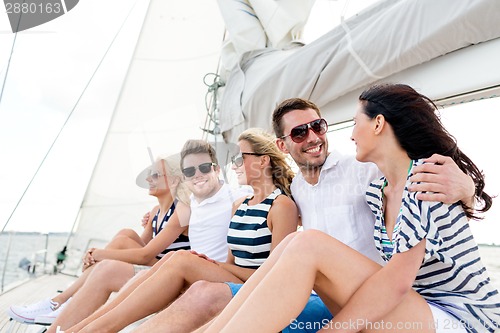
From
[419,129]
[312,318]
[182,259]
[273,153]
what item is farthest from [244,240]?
[419,129]

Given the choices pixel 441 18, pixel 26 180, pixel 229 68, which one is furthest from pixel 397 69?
pixel 26 180

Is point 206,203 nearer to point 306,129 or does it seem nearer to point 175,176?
point 175,176

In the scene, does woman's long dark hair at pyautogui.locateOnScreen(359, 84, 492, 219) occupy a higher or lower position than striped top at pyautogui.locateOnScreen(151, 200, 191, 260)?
higher

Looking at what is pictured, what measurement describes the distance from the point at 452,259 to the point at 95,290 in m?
1.25

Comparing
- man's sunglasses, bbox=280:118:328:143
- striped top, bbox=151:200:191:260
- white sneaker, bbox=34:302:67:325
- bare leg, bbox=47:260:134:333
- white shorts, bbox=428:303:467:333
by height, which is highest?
man's sunglasses, bbox=280:118:328:143

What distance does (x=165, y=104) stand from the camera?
3.34m

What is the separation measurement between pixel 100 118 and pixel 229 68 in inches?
46.8

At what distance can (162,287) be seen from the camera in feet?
4.22

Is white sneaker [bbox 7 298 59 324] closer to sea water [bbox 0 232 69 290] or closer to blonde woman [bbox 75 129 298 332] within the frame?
blonde woman [bbox 75 129 298 332]

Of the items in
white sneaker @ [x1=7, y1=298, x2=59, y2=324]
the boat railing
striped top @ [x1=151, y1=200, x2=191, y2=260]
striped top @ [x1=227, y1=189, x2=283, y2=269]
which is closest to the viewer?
striped top @ [x1=227, y1=189, x2=283, y2=269]

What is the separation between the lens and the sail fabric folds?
1270mm

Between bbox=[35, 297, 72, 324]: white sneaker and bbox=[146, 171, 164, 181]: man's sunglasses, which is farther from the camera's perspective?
bbox=[146, 171, 164, 181]: man's sunglasses

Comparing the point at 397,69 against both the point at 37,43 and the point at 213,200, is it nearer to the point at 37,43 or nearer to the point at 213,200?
the point at 213,200

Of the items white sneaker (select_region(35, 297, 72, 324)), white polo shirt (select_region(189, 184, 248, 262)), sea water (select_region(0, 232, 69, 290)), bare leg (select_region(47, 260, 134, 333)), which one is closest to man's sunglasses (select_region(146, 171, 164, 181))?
white polo shirt (select_region(189, 184, 248, 262))
